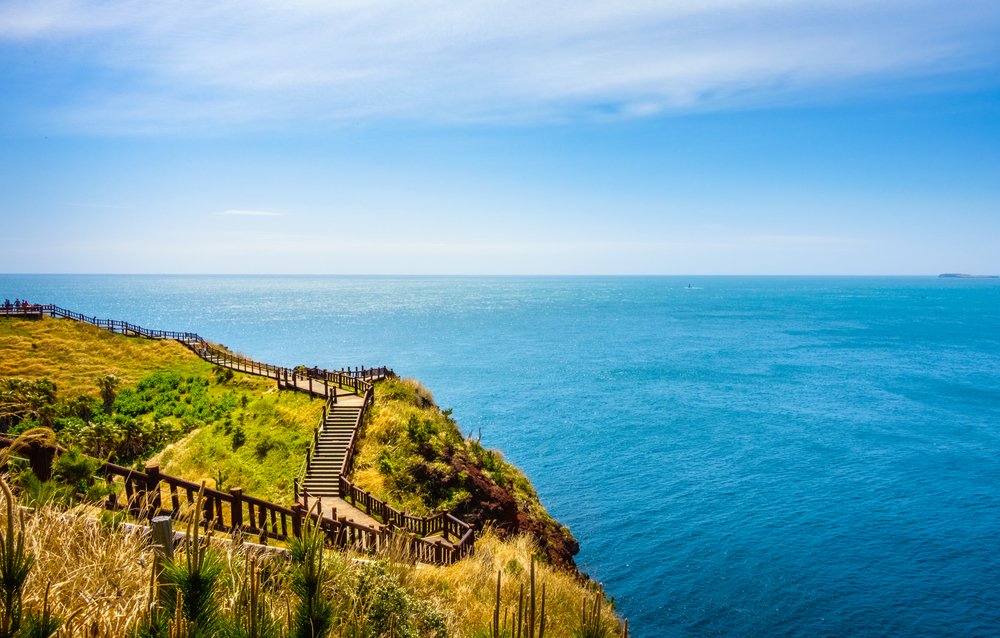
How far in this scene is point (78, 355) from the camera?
132 feet

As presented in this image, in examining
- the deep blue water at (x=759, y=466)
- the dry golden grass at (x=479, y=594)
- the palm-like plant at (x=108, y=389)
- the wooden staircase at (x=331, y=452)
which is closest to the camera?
the dry golden grass at (x=479, y=594)

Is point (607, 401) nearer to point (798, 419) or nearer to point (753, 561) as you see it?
point (798, 419)

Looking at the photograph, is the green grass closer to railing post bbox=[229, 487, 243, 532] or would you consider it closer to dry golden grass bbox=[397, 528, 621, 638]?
dry golden grass bbox=[397, 528, 621, 638]

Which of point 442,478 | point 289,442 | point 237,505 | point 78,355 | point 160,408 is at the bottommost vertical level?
point 442,478

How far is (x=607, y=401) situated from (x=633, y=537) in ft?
102

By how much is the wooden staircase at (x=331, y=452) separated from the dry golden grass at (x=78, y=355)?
15.6 meters

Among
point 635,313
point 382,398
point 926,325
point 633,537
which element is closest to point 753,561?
point 633,537

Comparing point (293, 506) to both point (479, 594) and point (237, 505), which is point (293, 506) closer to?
point (237, 505)

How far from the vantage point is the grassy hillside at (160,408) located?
84.0 feet

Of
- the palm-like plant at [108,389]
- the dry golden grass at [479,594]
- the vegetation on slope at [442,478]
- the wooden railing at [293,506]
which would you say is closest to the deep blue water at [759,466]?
the vegetation on slope at [442,478]

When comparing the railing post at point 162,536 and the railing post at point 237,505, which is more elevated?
the railing post at point 162,536

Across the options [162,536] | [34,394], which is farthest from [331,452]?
[162,536]

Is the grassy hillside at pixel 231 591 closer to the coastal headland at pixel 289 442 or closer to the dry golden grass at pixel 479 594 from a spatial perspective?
the dry golden grass at pixel 479 594

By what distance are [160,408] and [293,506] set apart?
25371mm
